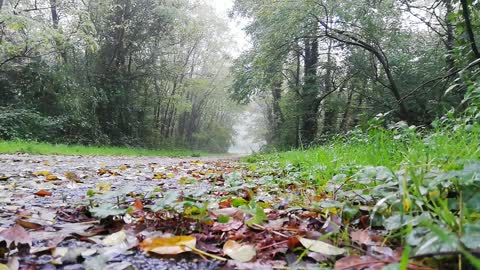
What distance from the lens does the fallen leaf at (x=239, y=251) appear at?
3.13 feet

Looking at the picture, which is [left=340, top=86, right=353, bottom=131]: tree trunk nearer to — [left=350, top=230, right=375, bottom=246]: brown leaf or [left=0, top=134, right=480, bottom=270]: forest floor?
[left=0, top=134, right=480, bottom=270]: forest floor

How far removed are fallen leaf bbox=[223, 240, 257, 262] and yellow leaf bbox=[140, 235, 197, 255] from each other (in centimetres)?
10

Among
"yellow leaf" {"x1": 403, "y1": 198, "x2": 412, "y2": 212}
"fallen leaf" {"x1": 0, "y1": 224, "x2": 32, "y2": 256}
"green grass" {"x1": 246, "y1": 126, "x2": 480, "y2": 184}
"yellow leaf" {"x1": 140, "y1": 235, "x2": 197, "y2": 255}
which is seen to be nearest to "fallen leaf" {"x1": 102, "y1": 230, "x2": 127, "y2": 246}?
"yellow leaf" {"x1": 140, "y1": 235, "x2": 197, "y2": 255}

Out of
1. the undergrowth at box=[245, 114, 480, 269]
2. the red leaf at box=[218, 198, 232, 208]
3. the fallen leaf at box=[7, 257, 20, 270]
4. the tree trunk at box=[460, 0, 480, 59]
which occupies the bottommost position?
the fallen leaf at box=[7, 257, 20, 270]

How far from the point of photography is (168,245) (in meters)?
1.01

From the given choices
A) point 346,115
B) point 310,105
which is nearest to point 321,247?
point 310,105

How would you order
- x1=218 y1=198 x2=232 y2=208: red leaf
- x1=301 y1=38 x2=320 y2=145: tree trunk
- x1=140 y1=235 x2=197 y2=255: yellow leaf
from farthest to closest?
x1=301 y1=38 x2=320 y2=145: tree trunk
x1=218 y1=198 x2=232 y2=208: red leaf
x1=140 y1=235 x2=197 y2=255: yellow leaf

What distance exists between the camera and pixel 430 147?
2.07 metres

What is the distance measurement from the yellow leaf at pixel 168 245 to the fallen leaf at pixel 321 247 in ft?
1.11

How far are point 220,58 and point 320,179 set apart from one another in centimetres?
2811

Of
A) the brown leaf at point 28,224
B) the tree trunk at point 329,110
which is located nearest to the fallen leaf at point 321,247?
the brown leaf at point 28,224

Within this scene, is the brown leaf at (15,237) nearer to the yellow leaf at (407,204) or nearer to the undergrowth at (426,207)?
the undergrowth at (426,207)

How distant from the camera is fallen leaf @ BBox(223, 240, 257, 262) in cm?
95

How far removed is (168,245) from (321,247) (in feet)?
1.49
